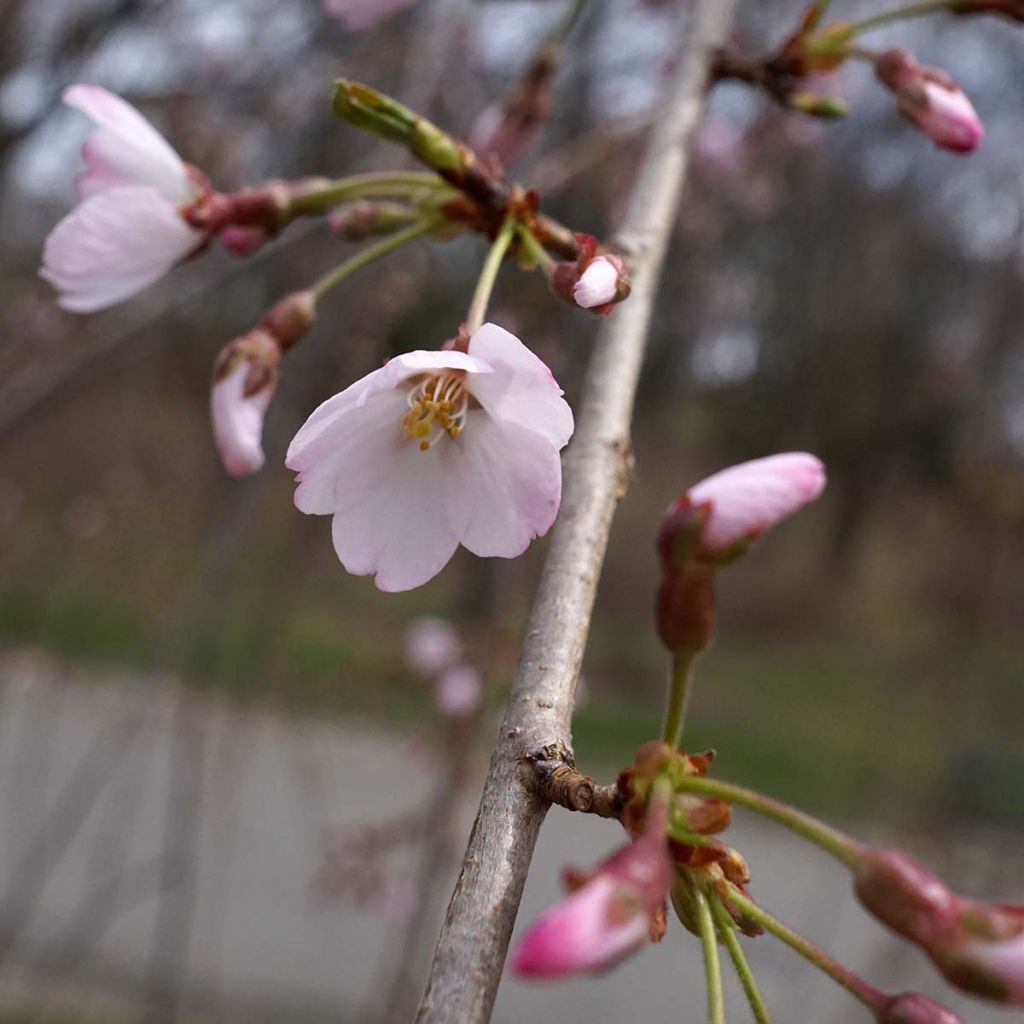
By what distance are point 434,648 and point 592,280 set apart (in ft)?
8.34

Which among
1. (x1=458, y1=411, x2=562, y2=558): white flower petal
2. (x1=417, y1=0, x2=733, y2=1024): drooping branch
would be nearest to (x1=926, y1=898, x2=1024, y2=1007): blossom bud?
(x1=417, y1=0, x2=733, y2=1024): drooping branch

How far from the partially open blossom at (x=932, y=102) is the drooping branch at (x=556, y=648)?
0.74 feet

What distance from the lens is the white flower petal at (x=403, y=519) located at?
80 cm

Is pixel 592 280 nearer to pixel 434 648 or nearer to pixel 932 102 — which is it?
pixel 932 102

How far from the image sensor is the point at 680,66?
1.31 m

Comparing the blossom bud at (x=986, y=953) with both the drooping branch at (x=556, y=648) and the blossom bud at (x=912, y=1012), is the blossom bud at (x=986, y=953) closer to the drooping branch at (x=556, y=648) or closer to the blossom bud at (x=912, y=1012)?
the blossom bud at (x=912, y=1012)

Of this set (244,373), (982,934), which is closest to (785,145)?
(244,373)

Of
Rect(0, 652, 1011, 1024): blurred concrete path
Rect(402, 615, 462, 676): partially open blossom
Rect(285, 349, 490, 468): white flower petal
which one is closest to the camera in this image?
Rect(285, 349, 490, 468): white flower petal

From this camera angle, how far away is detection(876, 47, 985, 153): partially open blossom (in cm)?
108

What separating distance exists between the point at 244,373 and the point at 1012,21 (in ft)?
2.97

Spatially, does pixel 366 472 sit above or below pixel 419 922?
above

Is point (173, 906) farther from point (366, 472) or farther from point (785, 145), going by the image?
point (366, 472)

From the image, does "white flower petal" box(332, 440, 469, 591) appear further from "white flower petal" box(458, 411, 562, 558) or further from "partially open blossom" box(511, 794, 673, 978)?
"partially open blossom" box(511, 794, 673, 978)

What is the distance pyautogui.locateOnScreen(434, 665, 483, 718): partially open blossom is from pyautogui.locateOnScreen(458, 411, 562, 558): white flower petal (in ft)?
7.05
